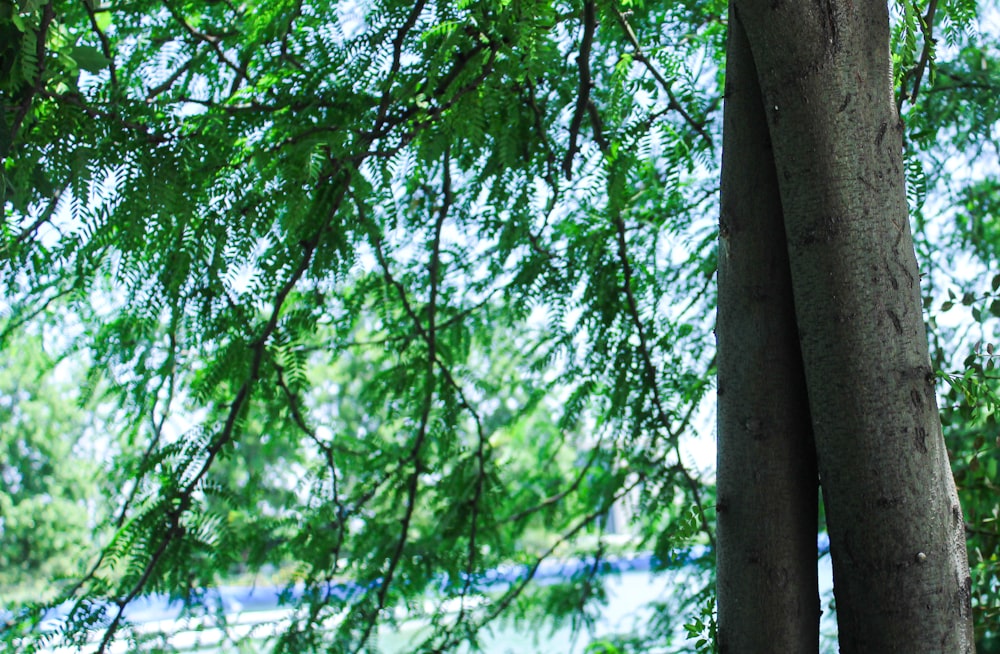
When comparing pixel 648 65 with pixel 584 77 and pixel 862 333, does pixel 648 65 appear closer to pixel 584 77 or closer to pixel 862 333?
pixel 584 77

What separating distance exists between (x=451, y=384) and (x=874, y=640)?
1.42 metres

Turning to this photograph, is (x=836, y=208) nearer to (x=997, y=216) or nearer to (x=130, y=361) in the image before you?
(x=130, y=361)

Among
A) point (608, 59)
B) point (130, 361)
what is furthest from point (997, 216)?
point (130, 361)

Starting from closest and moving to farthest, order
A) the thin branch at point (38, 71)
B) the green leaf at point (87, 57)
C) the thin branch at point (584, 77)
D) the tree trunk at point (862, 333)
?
1. the tree trunk at point (862, 333)
2. the thin branch at point (38, 71)
3. the green leaf at point (87, 57)
4. the thin branch at point (584, 77)

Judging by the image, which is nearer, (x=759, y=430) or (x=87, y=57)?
(x=759, y=430)

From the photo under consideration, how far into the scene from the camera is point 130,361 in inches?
93.0

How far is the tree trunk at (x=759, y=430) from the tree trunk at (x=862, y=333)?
5cm

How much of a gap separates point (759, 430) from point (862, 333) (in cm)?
17

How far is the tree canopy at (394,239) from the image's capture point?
1492 mm

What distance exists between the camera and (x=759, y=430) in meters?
1.13

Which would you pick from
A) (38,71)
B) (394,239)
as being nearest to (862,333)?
(38,71)

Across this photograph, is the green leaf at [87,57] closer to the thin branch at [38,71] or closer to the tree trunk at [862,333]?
the thin branch at [38,71]

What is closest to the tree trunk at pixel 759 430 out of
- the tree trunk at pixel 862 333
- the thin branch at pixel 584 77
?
the tree trunk at pixel 862 333

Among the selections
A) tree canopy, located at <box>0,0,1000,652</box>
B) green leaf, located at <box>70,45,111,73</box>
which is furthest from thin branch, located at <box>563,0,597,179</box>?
green leaf, located at <box>70,45,111,73</box>
